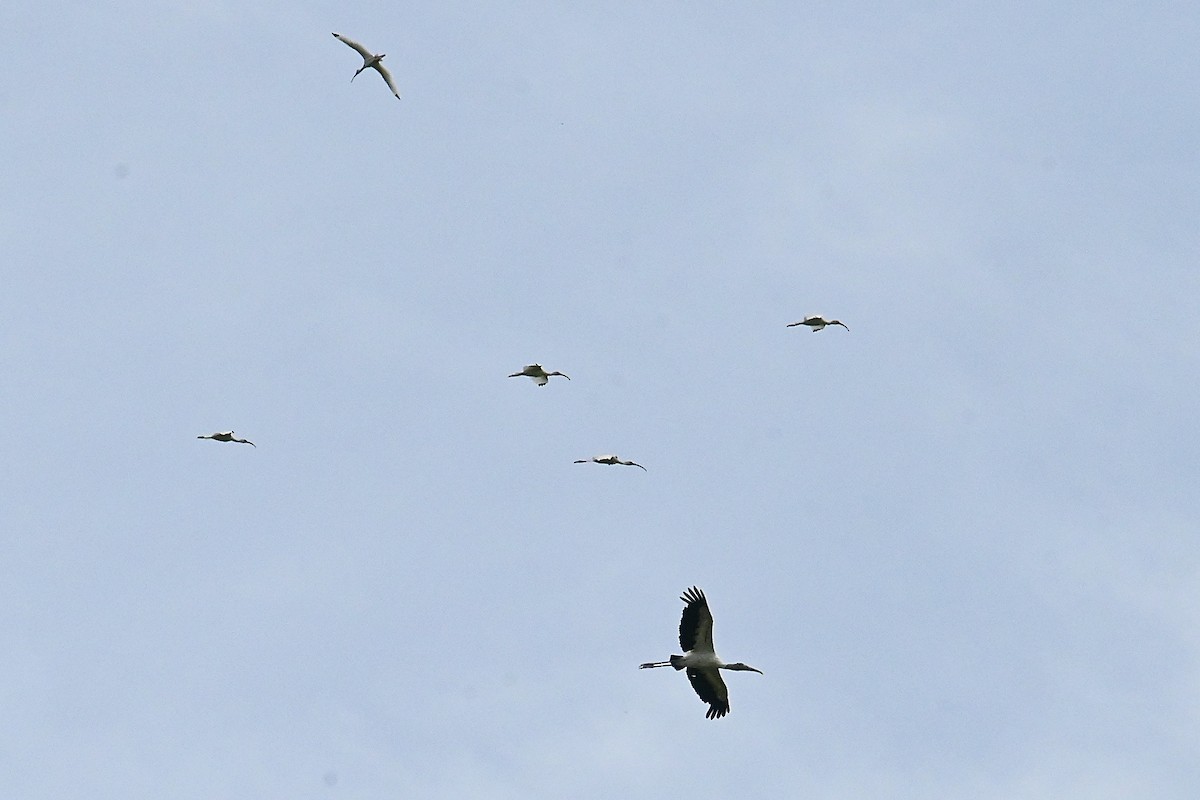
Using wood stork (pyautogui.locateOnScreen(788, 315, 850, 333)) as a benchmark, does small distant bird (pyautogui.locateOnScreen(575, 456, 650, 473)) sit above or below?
below

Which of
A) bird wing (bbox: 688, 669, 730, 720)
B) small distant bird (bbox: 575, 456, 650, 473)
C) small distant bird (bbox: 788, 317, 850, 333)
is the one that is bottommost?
bird wing (bbox: 688, 669, 730, 720)

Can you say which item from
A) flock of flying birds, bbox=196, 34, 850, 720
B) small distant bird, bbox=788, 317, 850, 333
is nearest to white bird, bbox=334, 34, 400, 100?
flock of flying birds, bbox=196, 34, 850, 720

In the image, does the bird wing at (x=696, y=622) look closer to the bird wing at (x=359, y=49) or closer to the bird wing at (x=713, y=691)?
the bird wing at (x=713, y=691)

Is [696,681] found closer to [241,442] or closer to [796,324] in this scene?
[796,324]

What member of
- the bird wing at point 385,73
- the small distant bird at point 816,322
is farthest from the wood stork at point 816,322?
the bird wing at point 385,73

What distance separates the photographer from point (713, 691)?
157ft

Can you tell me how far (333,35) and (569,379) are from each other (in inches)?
482

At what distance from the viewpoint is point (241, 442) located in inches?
1791

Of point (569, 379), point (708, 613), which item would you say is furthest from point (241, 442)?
point (708, 613)

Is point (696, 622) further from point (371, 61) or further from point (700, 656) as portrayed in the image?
point (371, 61)

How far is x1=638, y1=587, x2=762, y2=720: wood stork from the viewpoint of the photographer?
4681 cm

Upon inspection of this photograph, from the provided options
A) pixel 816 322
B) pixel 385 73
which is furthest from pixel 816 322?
pixel 385 73

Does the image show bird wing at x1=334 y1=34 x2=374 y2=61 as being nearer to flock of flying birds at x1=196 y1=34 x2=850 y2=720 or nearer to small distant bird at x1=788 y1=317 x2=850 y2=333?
flock of flying birds at x1=196 y1=34 x2=850 y2=720

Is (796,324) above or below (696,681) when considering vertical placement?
above
